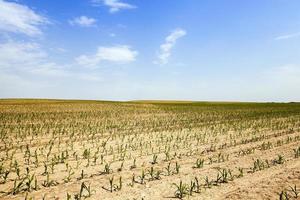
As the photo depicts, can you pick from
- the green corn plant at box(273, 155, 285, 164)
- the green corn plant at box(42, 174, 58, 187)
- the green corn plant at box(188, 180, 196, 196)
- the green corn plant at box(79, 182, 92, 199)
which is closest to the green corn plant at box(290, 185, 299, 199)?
the green corn plant at box(188, 180, 196, 196)

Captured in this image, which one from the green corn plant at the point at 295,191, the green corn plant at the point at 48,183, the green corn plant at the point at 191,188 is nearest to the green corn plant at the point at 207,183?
the green corn plant at the point at 191,188

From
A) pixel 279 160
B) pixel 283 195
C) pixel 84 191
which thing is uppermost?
pixel 279 160

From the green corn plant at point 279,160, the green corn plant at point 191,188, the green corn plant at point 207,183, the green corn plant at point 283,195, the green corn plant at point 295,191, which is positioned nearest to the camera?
the green corn plant at point 283,195

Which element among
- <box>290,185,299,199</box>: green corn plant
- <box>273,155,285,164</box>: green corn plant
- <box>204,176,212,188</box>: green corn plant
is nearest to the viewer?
<box>290,185,299,199</box>: green corn plant

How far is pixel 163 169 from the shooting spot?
9836 mm

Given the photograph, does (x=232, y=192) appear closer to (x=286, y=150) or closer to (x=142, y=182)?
(x=142, y=182)

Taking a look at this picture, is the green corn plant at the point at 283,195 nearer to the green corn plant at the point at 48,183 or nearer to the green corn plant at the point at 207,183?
the green corn plant at the point at 207,183

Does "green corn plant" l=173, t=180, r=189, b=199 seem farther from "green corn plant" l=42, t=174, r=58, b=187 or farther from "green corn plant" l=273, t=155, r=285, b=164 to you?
"green corn plant" l=273, t=155, r=285, b=164

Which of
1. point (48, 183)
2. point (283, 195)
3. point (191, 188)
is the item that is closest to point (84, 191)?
point (48, 183)

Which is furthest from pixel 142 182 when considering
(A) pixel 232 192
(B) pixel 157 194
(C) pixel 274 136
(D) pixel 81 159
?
(C) pixel 274 136

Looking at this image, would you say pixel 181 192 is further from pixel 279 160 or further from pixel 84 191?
pixel 279 160

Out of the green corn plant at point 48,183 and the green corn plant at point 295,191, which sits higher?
the green corn plant at point 295,191

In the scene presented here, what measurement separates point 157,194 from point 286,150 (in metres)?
7.15

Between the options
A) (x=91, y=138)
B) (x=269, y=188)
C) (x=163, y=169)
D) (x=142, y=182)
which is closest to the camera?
(x=269, y=188)
